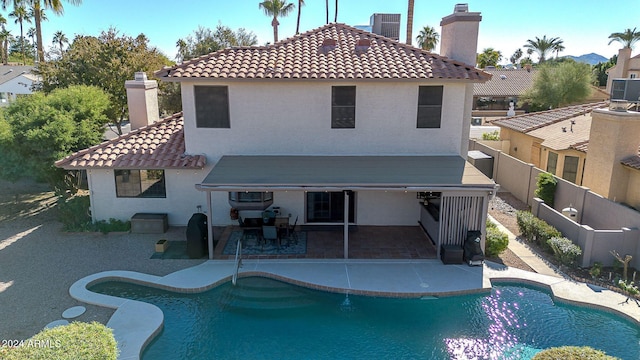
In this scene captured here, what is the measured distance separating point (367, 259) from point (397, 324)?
13.4 ft

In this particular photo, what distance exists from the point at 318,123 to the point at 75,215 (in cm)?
1195

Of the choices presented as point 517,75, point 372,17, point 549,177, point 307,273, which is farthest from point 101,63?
point 517,75

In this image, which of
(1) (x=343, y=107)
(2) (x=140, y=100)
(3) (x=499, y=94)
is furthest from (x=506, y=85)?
(2) (x=140, y=100)

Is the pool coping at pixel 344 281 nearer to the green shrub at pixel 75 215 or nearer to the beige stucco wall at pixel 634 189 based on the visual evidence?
the green shrub at pixel 75 215

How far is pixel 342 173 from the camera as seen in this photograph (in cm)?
1625

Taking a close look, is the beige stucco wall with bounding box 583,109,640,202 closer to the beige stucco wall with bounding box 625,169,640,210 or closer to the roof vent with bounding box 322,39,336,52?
the beige stucco wall with bounding box 625,169,640,210

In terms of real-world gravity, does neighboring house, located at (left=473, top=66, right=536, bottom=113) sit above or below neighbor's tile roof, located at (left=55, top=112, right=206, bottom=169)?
above

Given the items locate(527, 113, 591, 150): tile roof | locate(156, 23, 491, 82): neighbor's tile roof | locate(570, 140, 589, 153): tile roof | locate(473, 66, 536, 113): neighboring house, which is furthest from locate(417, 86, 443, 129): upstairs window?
locate(473, 66, 536, 113): neighboring house

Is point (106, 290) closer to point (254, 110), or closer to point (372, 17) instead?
point (254, 110)

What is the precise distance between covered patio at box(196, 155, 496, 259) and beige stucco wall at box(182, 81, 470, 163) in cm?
55

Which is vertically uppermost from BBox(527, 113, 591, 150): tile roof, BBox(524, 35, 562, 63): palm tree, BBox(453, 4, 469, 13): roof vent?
BBox(524, 35, 562, 63): palm tree

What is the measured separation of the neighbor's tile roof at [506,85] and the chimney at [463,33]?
45149mm

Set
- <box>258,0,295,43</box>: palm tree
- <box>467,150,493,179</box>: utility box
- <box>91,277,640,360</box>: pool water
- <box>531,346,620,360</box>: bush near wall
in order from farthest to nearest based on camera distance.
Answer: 1. <box>258,0,295,43</box>: palm tree
2. <box>467,150,493,179</box>: utility box
3. <box>91,277,640,360</box>: pool water
4. <box>531,346,620,360</box>: bush near wall

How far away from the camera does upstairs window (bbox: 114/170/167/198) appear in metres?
19.0
